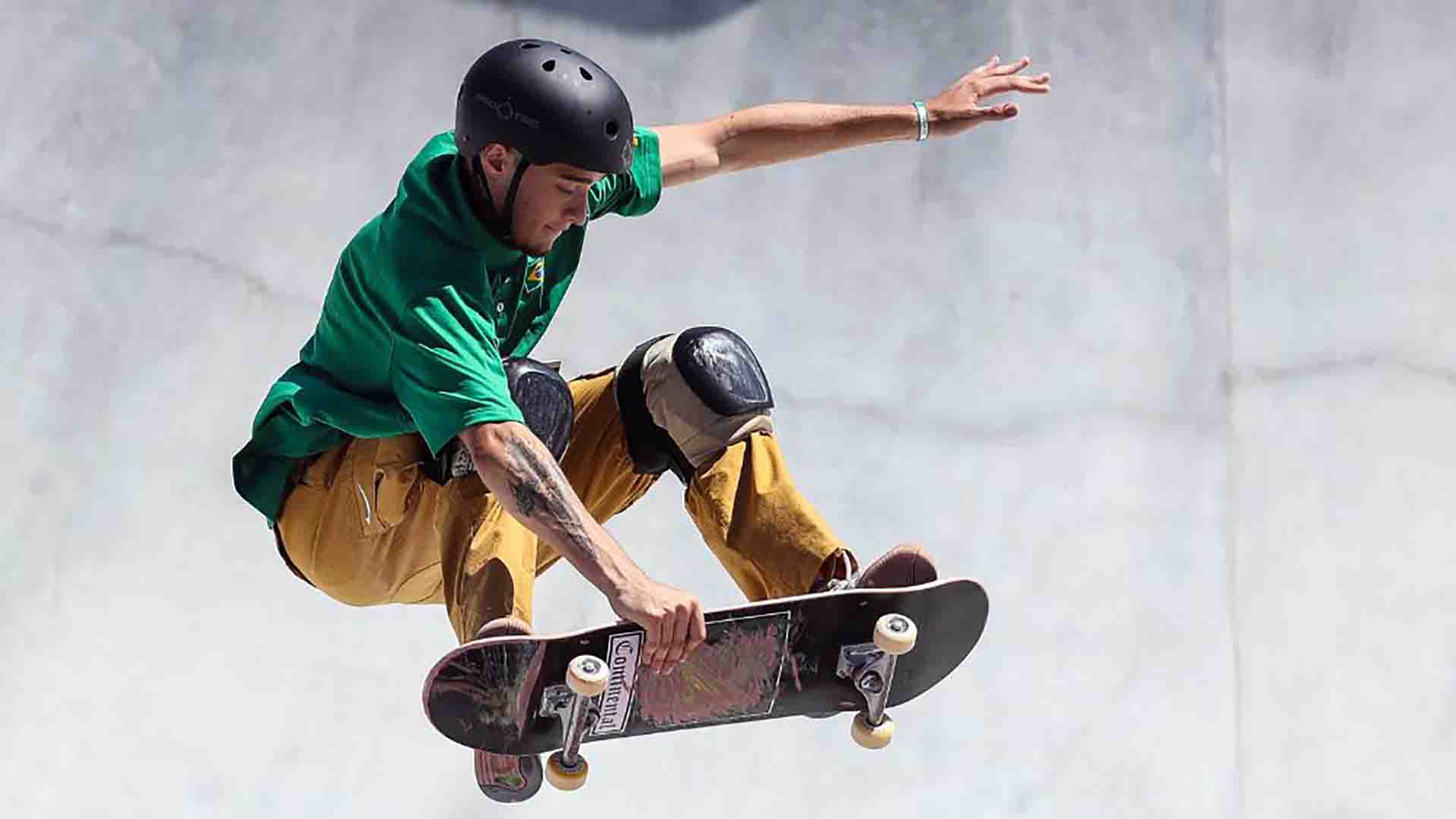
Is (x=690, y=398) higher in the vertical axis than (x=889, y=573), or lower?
higher

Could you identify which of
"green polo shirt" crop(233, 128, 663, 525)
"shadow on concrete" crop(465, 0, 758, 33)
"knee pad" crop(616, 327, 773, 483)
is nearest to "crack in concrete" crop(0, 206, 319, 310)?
"shadow on concrete" crop(465, 0, 758, 33)

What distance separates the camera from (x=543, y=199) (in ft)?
13.8

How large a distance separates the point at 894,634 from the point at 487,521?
2.87 ft

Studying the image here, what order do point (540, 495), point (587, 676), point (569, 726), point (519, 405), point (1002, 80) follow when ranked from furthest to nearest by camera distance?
1. point (1002, 80)
2. point (569, 726)
3. point (519, 405)
4. point (587, 676)
5. point (540, 495)

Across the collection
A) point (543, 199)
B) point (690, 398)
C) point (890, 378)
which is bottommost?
point (890, 378)

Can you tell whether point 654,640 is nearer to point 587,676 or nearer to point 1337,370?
point 587,676

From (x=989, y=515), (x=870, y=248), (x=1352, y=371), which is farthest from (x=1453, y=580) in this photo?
(x=870, y=248)

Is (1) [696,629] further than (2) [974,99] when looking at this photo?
No

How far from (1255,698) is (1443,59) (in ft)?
8.63

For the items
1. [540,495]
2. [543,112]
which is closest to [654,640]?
[540,495]

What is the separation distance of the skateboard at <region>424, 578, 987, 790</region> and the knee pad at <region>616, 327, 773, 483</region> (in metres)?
0.41

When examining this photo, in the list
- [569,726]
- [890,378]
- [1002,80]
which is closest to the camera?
[569,726]

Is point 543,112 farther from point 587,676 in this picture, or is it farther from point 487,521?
point 587,676

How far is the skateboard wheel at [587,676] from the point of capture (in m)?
4.04
